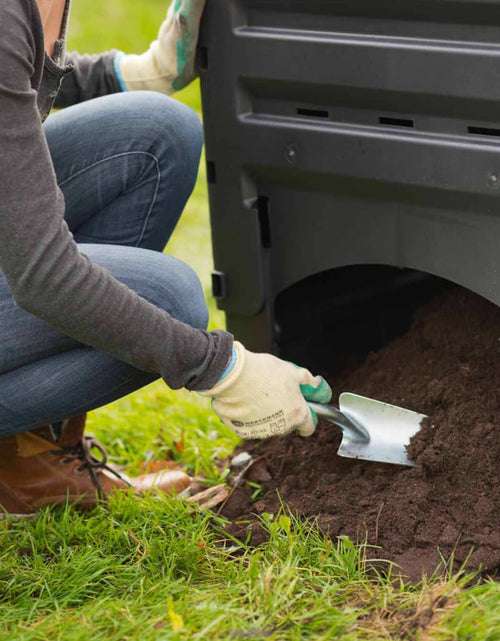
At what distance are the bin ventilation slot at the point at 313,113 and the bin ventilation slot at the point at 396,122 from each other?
126 millimetres

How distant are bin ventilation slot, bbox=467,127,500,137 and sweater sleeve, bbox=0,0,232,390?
0.58m

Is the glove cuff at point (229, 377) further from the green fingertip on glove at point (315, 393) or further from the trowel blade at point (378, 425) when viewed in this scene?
the trowel blade at point (378, 425)

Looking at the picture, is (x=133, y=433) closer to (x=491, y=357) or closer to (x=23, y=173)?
(x=491, y=357)

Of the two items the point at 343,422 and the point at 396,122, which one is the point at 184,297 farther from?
the point at 396,122

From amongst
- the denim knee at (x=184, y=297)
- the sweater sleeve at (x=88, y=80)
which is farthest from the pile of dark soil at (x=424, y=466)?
the sweater sleeve at (x=88, y=80)

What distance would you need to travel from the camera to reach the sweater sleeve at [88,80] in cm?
249

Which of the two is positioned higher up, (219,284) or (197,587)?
(219,284)

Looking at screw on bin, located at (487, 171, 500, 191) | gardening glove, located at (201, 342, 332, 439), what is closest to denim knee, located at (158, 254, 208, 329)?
gardening glove, located at (201, 342, 332, 439)

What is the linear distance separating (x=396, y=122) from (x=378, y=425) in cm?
62

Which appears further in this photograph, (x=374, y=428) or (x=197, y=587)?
(x=374, y=428)

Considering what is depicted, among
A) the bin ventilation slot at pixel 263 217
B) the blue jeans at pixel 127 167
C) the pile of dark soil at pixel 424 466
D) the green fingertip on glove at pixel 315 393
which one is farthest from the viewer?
the blue jeans at pixel 127 167

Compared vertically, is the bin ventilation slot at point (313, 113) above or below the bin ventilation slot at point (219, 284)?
above

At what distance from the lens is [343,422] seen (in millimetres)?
2086

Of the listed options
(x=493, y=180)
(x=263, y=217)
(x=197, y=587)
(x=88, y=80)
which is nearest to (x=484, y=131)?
(x=493, y=180)
